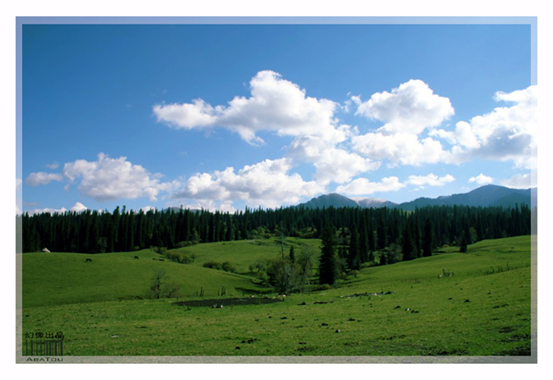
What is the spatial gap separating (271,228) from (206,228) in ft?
142

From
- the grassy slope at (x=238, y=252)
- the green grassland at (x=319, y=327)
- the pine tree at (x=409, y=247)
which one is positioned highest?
the green grassland at (x=319, y=327)

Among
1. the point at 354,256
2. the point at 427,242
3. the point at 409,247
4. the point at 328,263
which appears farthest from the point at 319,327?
the point at 427,242

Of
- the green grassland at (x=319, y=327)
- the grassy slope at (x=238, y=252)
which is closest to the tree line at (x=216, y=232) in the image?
the grassy slope at (x=238, y=252)

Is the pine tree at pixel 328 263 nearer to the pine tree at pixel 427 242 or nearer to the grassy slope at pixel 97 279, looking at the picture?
the grassy slope at pixel 97 279

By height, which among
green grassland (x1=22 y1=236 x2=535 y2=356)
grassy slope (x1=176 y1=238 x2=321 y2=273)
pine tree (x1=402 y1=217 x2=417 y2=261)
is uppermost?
green grassland (x1=22 y1=236 x2=535 y2=356)

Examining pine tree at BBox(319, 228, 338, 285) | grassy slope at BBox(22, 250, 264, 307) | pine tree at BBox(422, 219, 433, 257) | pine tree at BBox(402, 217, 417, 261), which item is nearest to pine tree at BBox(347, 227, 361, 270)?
pine tree at BBox(402, 217, 417, 261)

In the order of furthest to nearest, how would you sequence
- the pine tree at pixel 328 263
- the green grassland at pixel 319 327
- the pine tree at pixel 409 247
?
the pine tree at pixel 409 247, the pine tree at pixel 328 263, the green grassland at pixel 319 327

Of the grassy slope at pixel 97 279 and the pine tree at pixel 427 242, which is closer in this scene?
the grassy slope at pixel 97 279

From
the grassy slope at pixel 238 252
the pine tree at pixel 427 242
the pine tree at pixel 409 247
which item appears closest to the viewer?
the grassy slope at pixel 238 252

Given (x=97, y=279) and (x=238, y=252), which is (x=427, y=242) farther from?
(x=97, y=279)

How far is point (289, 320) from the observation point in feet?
84.8

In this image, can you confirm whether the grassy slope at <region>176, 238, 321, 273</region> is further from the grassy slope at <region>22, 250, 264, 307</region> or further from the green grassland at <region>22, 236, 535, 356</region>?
the green grassland at <region>22, 236, 535, 356</region>

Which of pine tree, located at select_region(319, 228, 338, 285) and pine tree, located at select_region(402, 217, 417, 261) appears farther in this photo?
pine tree, located at select_region(402, 217, 417, 261)

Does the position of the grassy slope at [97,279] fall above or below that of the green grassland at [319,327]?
below
